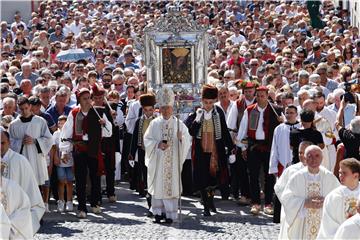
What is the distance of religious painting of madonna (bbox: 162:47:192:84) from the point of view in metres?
18.6

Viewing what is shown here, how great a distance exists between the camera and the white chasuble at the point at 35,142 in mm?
16141

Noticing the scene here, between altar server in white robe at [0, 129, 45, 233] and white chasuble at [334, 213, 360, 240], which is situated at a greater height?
altar server in white robe at [0, 129, 45, 233]

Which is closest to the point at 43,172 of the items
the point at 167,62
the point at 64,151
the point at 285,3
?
the point at 64,151

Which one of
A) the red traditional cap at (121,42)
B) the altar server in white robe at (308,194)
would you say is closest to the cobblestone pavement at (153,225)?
the altar server in white robe at (308,194)

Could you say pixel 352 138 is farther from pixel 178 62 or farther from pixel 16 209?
pixel 16 209

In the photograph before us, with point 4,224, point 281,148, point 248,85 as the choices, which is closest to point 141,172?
point 248,85

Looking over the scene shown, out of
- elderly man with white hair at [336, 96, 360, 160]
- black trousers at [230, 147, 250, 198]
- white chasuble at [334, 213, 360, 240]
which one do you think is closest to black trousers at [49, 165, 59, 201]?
black trousers at [230, 147, 250, 198]

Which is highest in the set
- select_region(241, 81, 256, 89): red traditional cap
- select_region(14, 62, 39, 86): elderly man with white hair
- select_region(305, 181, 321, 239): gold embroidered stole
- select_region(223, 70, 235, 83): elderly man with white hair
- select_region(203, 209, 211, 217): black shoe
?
select_region(14, 62, 39, 86): elderly man with white hair

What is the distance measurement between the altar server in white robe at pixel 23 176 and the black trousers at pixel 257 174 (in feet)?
12.3

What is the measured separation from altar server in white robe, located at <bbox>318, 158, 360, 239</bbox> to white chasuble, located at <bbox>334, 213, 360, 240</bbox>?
91 cm

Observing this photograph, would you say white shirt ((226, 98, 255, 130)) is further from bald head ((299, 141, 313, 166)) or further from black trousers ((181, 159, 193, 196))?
bald head ((299, 141, 313, 166))

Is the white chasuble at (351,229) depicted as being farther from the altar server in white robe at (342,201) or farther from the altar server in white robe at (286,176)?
the altar server in white robe at (286,176)

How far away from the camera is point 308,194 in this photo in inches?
519

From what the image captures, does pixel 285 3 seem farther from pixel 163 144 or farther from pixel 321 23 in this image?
pixel 163 144
